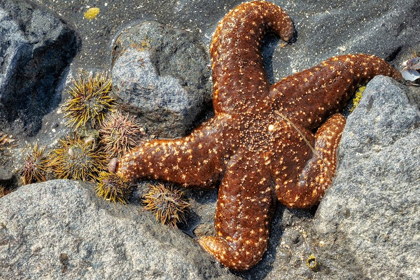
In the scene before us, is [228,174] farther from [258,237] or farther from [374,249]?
[374,249]

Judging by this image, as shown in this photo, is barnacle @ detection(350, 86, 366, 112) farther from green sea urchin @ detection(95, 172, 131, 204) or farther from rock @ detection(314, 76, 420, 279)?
green sea urchin @ detection(95, 172, 131, 204)

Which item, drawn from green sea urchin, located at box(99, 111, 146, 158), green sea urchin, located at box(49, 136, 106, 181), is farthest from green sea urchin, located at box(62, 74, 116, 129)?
green sea urchin, located at box(49, 136, 106, 181)

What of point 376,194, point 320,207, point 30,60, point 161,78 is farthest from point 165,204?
point 30,60


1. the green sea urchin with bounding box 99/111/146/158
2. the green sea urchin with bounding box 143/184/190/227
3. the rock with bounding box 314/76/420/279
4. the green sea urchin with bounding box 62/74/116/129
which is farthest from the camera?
the green sea urchin with bounding box 62/74/116/129

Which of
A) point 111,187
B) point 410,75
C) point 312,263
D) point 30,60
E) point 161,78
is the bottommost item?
point 312,263

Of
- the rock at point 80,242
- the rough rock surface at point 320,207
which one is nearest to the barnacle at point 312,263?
the rough rock surface at point 320,207

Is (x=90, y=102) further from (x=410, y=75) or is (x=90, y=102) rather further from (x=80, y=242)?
(x=410, y=75)

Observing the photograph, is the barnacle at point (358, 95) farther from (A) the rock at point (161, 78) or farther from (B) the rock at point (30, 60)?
(B) the rock at point (30, 60)
